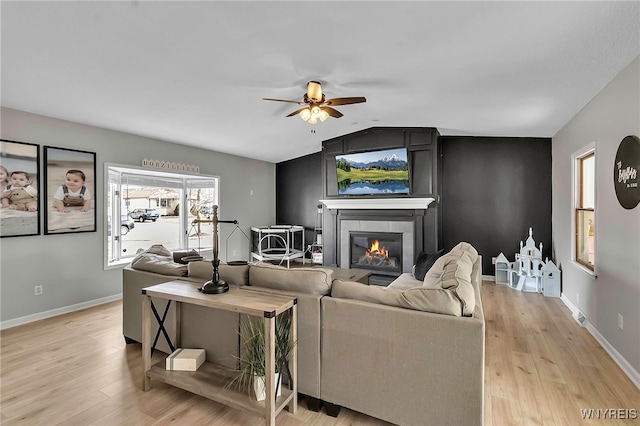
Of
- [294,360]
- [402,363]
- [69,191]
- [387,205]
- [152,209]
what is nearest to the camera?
[402,363]

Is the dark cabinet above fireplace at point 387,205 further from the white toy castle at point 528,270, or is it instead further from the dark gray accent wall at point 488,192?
the white toy castle at point 528,270

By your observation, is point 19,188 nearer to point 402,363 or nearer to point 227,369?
point 227,369

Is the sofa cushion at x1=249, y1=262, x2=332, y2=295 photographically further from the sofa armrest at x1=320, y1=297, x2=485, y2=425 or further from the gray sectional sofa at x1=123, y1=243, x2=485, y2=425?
the sofa armrest at x1=320, y1=297, x2=485, y2=425

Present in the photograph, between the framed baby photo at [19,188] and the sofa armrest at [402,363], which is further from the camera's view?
the framed baby photo at [19,188]

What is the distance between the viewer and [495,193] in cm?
550

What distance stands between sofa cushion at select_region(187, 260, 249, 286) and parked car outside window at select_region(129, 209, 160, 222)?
9.90 feet

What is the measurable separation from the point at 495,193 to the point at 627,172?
3.08 metres

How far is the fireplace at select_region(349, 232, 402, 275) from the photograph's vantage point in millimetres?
5410

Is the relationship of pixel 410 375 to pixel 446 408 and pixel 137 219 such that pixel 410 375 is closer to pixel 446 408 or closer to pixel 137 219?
pixel 446 408

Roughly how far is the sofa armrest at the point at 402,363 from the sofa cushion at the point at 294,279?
0.43 feet

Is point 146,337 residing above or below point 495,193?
below

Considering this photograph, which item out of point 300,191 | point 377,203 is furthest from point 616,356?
point 300,191

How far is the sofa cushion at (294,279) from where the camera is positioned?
2006 millimetres

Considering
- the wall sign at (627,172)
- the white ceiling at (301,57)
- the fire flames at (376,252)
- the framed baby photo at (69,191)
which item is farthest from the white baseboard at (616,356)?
the framed baby photo at (69,191)
